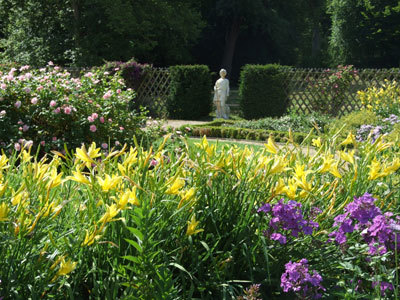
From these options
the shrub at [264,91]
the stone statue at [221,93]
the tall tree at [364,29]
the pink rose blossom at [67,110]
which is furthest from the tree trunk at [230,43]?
the pink rose blossom at [67,110]

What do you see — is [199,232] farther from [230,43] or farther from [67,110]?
[230,43]

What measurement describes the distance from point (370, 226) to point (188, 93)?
13337 millimetres

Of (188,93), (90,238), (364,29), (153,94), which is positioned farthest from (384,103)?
(364,29)

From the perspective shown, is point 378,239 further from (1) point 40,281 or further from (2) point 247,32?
(2) point 247,32

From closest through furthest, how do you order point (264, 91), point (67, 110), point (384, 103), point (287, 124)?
1. point (67, 110)
2. point (384, 103)
3. point (287, 124)
4. point (264, 91)

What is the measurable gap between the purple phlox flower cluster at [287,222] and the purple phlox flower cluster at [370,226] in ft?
0.38

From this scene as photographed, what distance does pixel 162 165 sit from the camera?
2383 mm

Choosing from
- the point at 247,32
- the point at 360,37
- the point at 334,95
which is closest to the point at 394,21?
the point at 360,37

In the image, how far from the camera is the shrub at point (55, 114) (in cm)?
606

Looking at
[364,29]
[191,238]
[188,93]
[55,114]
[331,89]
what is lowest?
[188,93]

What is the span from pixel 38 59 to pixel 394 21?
18.1m

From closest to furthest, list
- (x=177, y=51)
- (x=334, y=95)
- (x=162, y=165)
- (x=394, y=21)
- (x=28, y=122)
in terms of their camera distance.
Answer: (x=162, y=165) → (x=28, y=122) → (x=334, y=95) → (x=177, y=51) → (x=394, y=21)

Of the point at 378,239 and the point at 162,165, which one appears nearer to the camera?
the point at 378,239

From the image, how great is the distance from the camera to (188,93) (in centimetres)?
1523
